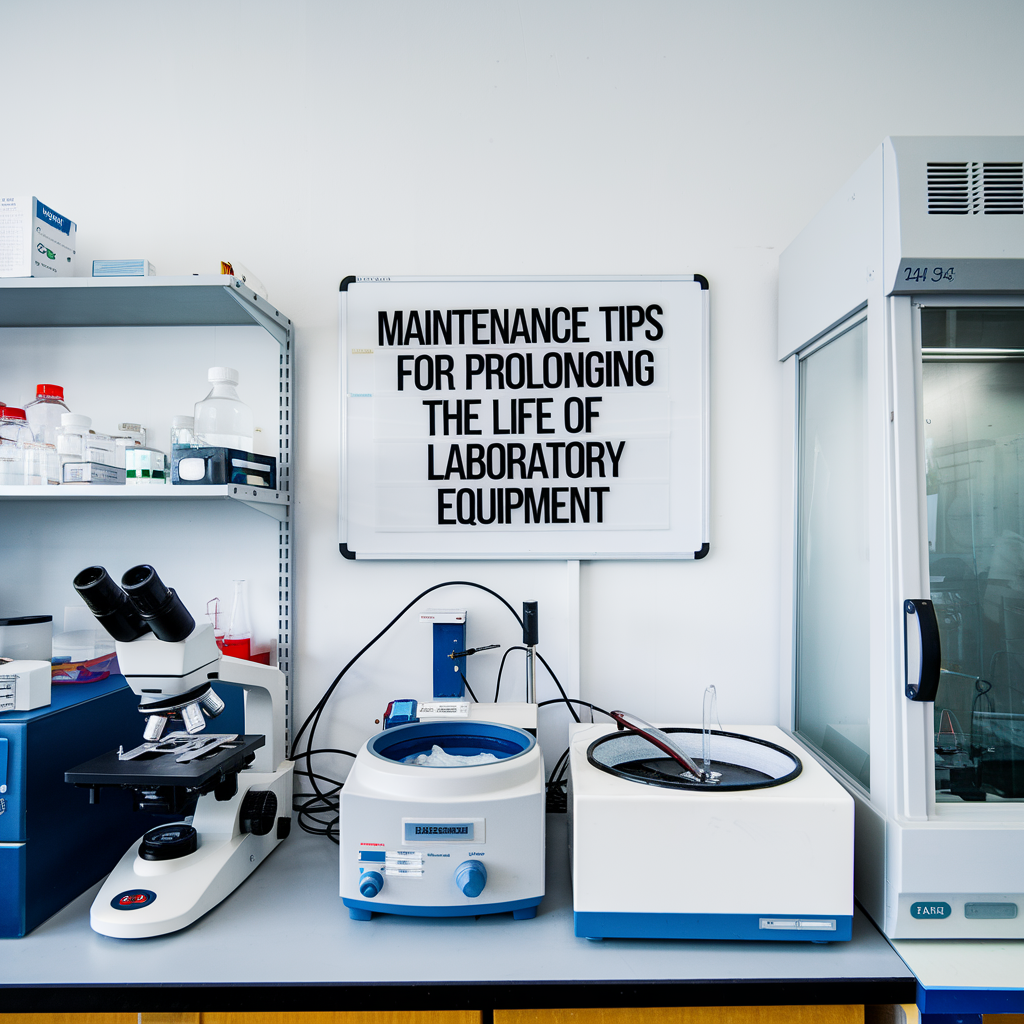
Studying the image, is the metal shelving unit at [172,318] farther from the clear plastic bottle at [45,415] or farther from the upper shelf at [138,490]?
the clear plastic bottle at [45,415]

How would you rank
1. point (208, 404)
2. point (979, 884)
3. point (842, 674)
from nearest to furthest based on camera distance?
point (979, 884), point (842, 674), point (208, 404)

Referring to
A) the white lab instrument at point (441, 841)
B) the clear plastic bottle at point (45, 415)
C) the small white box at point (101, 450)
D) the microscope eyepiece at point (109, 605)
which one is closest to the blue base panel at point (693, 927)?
the white lab instrument at point (441, 841)

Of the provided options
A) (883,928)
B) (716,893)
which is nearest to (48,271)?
(716,893)

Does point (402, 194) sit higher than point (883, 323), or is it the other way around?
point (402, 194)

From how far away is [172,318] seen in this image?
4.77ft

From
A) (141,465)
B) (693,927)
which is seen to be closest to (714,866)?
(693,927)

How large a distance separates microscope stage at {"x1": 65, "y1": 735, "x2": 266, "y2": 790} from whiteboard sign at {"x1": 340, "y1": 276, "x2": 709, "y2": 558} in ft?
1.71

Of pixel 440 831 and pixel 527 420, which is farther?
pixel 527 420

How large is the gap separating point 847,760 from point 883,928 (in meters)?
0.28

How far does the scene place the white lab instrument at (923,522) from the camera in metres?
0.95

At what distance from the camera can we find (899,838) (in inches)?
37.0

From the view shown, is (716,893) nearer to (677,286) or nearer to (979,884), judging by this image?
(979,884)

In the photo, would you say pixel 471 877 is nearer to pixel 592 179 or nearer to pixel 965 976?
pixel 965 976

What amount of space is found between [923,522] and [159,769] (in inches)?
51.1
